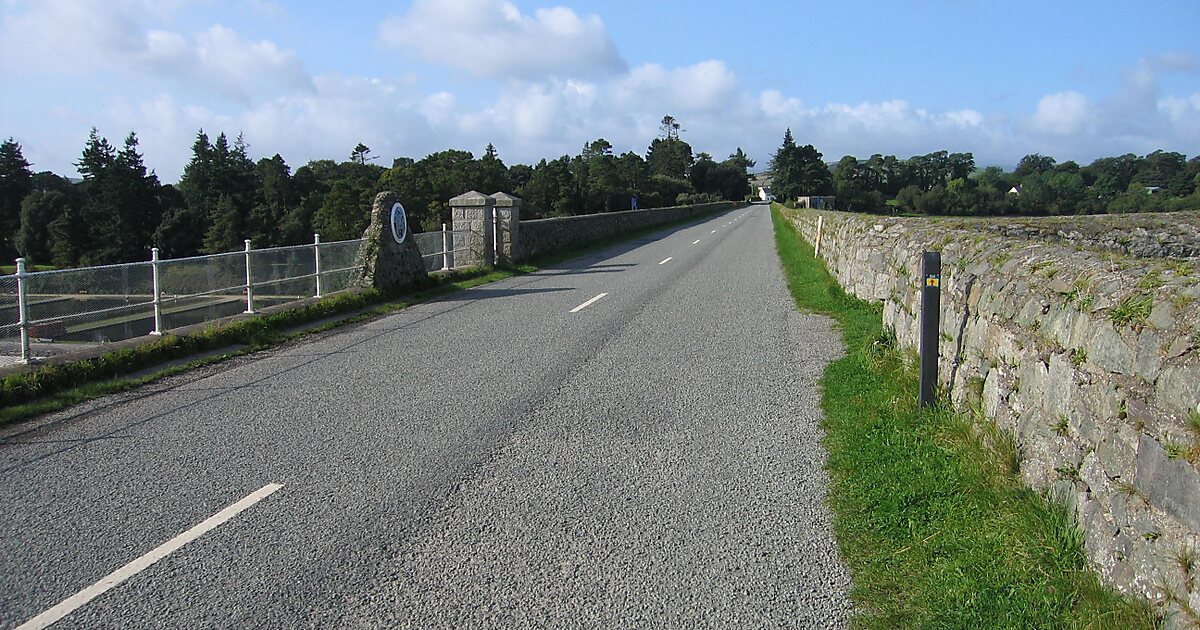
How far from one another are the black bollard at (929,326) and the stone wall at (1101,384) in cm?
15

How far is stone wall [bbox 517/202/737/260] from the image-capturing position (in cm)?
2298

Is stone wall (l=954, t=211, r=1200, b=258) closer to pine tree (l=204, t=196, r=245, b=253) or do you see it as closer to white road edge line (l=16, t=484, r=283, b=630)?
white road edge line (l=16, t=484, r=283, b=630)

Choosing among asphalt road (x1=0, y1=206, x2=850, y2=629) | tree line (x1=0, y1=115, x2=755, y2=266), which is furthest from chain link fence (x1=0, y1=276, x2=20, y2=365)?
tree line (x1=0, y1=115, x2=755, y2=266)

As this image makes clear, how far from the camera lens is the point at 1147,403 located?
3105 millimetres

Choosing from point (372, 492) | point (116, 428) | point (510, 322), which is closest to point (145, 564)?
point (372, 492)

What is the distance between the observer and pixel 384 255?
48.6ft

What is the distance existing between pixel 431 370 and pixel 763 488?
14.6 ft

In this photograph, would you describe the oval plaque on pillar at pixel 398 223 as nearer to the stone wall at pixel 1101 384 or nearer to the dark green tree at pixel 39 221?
the stone wall at pixel 1101 384

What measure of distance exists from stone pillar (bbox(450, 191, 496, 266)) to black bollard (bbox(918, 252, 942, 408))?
49.6 ft

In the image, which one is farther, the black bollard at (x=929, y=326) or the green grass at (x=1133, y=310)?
the black bollard at (x=929, y=326)

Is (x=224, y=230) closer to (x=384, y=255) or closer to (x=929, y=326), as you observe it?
(x=384, y=255)

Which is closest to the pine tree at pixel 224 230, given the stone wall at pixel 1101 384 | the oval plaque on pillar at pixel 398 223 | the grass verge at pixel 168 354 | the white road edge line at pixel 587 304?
the oval plaque on pillar at pixel 398 223

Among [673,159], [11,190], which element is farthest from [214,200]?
[673,159]

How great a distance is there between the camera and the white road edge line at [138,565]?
136 inches
